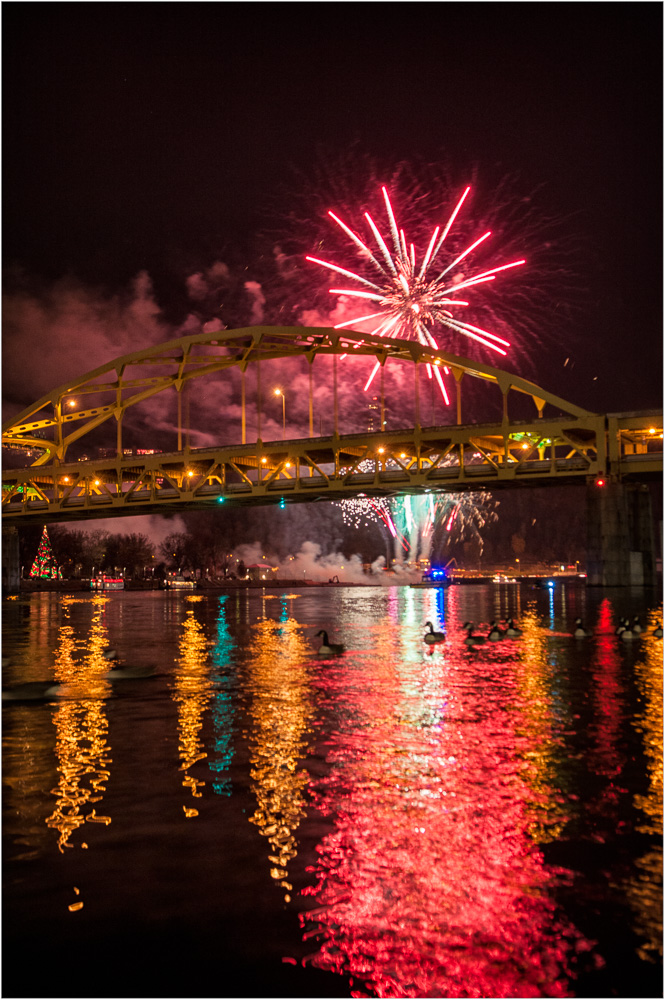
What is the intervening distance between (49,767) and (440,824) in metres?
5.66

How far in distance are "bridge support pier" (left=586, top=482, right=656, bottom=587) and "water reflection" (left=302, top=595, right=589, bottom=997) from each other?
68.7 meters

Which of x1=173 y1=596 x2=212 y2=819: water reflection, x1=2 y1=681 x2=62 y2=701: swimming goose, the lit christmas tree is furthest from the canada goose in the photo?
the lit christmas tree

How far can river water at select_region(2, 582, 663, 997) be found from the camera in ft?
20.0

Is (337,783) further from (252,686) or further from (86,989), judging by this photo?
(252,686)

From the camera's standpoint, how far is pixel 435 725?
1392 cm

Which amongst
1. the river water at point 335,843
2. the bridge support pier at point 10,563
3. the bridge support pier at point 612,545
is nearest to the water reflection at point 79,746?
the river water at point 335,843

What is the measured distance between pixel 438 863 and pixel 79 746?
22.5 feet

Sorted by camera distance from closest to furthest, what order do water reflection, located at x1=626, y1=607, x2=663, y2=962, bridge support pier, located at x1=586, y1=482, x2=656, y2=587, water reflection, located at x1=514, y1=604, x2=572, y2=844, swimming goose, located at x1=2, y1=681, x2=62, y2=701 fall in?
1. water reflection, located at x1=626, y1=607, x2=663, y2=962
2. water reflection, located at x1=514, y1=604, x2=572, y2=844
3. swimming goose, located at x1=2, y1=681, x2=62, y2=701
4. bridge support pier, located at x1=586, y1=482, x2=656, y2=587

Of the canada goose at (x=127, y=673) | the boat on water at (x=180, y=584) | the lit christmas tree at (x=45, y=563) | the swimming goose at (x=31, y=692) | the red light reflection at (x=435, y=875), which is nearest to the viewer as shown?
the red light reflection at (x=435, y=875)

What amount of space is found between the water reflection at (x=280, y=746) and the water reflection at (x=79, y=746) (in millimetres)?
1871

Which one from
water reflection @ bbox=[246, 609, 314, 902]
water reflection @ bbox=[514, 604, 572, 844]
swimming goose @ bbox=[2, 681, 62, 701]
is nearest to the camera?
water reflection @ bbox=[246, 609, 314, 902]

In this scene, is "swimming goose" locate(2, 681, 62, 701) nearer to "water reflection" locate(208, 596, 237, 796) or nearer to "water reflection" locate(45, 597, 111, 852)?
"water reflection" locate(45, 597, 111, 852)

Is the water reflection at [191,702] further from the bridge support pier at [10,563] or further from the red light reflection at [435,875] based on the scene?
the bridge support pier at [10,563]

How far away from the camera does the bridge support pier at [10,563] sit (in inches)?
3976
